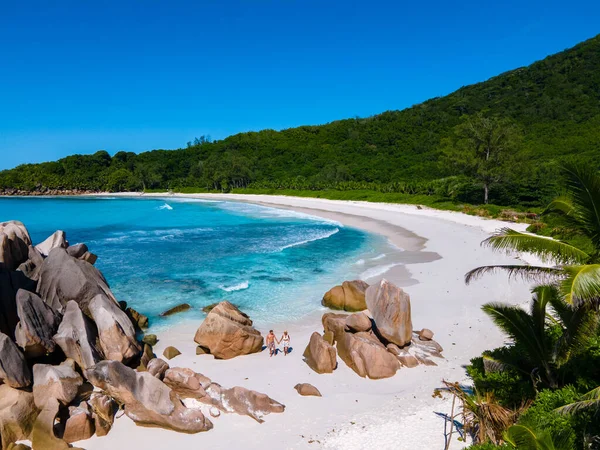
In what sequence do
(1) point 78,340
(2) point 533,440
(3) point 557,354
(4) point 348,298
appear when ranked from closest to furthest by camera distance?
(2) point 533,440 → (3) point 557,354 → (1) point 78,340 → (4) point 348,298

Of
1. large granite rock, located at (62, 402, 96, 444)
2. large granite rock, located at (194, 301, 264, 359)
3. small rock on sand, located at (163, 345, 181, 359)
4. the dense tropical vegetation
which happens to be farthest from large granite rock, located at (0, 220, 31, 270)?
the dense tropical vegetation

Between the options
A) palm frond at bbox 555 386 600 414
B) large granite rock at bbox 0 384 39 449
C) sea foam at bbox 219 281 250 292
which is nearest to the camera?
palm frond at bbox 555 386 600 414

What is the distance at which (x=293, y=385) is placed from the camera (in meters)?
11.7

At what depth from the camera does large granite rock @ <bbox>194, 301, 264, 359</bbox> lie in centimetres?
1348

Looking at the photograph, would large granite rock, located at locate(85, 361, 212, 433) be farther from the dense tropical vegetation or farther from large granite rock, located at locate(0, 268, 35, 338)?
the dense tropical vegetation

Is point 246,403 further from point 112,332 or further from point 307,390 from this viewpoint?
point 112,332

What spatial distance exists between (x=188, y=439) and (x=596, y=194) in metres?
10.6

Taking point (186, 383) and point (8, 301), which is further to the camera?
point (8, 301)

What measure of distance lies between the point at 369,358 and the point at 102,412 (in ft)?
24.9

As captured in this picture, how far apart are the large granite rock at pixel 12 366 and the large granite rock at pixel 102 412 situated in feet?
6.08

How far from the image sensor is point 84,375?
11.4 m

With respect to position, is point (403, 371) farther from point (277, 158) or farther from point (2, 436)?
point (277, 158)

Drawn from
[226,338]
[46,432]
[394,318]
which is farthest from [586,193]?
[46,432]

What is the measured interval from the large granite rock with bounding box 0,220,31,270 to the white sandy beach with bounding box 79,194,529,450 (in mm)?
7108
